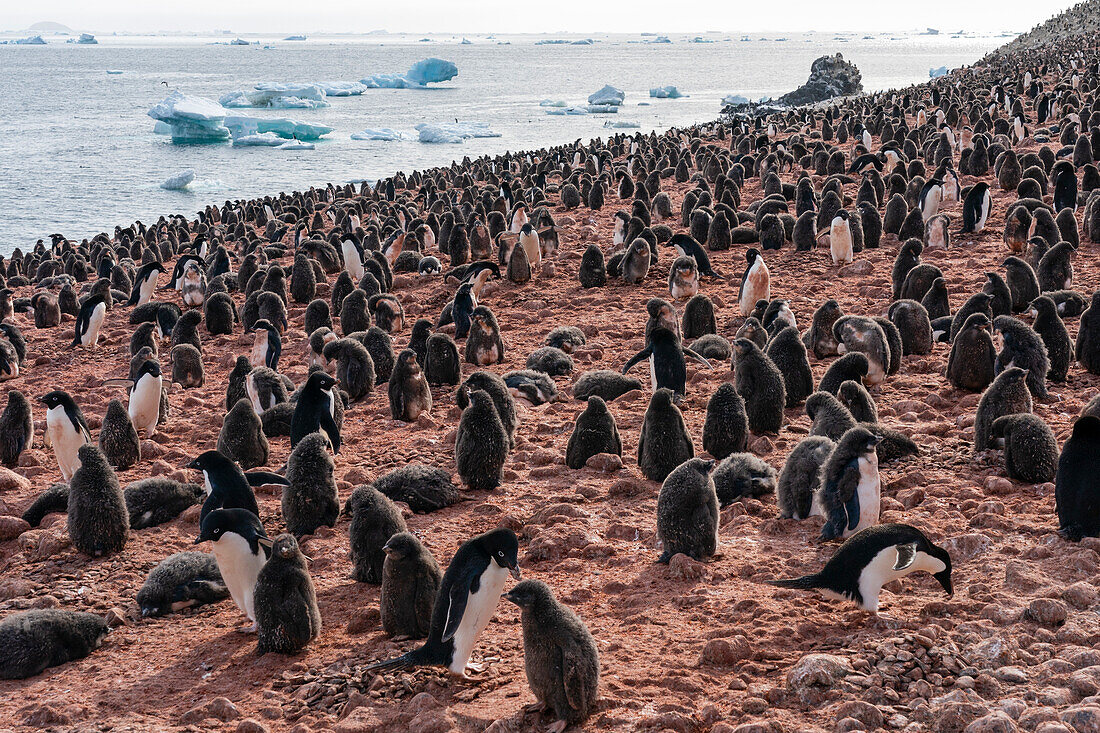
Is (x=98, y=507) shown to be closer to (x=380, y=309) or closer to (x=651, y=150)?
(x=380, y=309)

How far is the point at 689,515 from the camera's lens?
519 cm

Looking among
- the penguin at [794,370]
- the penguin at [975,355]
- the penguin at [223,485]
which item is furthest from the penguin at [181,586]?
the penguin at [975,355]

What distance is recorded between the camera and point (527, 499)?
643 centimetres

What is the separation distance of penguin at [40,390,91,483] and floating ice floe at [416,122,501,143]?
41325 millimetres

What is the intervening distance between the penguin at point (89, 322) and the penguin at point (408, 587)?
29.0 ft

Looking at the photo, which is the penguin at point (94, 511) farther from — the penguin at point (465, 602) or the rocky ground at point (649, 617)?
the penguin at point (465, 602)

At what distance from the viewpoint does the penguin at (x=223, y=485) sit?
19.3ft

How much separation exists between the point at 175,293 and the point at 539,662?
13433 millimetres

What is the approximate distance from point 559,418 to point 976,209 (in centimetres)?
734

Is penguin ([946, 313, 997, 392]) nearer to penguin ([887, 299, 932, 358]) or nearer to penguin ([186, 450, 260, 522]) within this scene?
penguin ([887, 299, 932, 358])

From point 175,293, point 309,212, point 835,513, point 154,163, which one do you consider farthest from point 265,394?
point 154,163

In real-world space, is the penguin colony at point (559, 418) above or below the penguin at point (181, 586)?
above

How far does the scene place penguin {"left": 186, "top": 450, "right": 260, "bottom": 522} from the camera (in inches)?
232

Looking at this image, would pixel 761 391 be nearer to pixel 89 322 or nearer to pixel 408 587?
pixel 408 587
